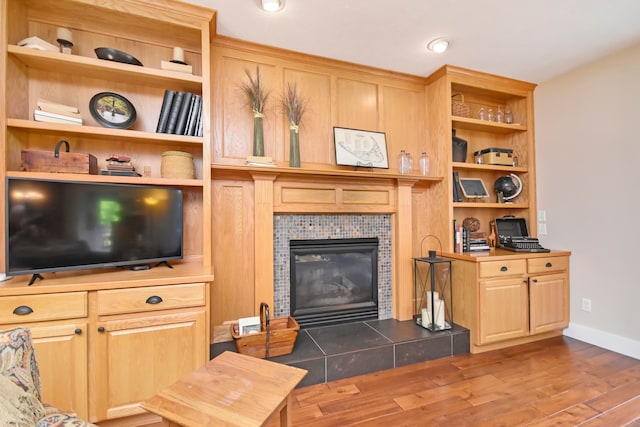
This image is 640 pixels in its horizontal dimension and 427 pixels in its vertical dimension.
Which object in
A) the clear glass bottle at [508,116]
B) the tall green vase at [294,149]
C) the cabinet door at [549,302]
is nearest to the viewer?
the tall green vase at [294,149]

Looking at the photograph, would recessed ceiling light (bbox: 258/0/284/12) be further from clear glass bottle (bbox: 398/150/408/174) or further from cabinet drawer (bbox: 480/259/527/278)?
cabinet drawer (bbox: 480/259/527/278)

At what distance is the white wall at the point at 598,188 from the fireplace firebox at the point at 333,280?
1.99 m

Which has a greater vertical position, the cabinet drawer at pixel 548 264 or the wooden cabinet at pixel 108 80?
the wooden cabinet at pixel 108 80

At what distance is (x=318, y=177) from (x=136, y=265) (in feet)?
4.99

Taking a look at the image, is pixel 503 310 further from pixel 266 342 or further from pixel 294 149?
pixel 294 149

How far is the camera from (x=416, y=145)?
3008mm

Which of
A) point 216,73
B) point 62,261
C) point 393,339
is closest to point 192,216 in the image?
point 62,261

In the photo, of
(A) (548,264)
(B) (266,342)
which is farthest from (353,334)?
(A) (548,264)

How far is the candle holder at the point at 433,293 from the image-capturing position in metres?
2.57

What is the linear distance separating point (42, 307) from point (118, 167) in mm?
913

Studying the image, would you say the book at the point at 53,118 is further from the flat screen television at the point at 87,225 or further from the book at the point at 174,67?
the book at the point at 174,67

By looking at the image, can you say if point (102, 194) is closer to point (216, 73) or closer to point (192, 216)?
point (192, 216)

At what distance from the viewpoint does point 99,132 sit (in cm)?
180

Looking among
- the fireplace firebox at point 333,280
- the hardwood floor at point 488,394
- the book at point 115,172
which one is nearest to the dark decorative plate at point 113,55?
the book at point 115,172
